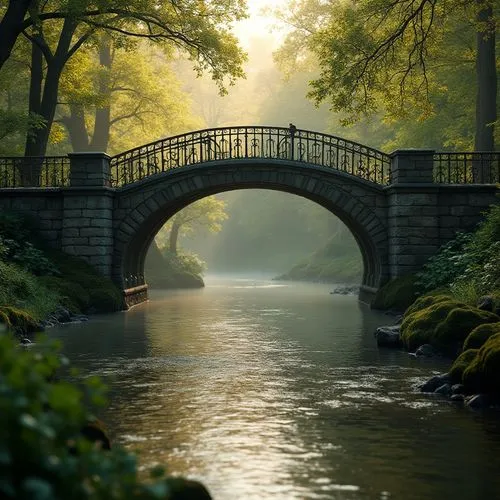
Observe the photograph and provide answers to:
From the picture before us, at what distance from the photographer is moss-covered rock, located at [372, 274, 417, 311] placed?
71.0 ft

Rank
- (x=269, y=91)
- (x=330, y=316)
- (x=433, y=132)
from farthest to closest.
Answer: (x=269, y=91) < (x=433, y=132) < (x=330, y=316)

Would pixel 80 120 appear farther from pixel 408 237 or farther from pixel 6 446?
pixel 6 446

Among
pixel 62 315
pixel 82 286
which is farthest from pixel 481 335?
pixel 82 286

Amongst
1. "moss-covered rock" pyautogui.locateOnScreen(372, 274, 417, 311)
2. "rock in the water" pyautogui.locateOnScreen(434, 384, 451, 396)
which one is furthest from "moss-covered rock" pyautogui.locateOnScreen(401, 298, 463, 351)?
"moss-covered rock" pyautogui.locateOnScreen(372, 274, 417, 311)

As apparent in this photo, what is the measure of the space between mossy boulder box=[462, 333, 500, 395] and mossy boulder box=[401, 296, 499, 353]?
3193mm

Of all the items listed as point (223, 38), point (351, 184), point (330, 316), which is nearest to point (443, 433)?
point (330, 316)

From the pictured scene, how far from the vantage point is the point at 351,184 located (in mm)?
23688

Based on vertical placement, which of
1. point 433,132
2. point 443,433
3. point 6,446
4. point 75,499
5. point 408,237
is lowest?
point 443,433

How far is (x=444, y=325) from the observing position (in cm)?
1327

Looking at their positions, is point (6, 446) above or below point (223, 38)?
below

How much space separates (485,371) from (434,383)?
3.44 ft

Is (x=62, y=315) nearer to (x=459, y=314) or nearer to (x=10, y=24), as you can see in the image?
(x=10, y=24)

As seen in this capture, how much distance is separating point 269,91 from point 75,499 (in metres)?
73.9

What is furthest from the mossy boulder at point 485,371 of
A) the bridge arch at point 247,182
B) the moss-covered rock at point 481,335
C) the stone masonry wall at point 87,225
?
the stone masonry wall at point 87,225
